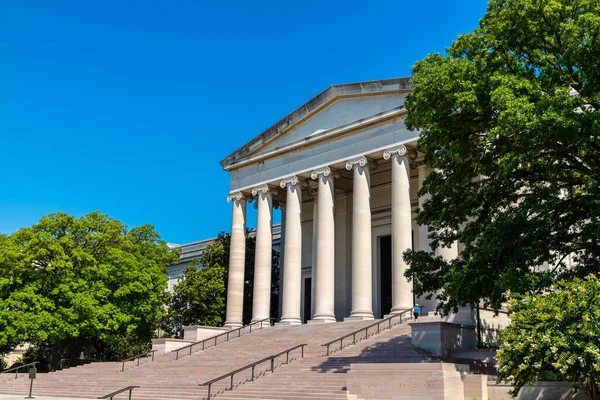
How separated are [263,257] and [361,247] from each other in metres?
7.72

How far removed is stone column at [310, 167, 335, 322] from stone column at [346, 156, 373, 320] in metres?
1.77

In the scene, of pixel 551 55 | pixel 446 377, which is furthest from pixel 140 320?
pixel 551 55

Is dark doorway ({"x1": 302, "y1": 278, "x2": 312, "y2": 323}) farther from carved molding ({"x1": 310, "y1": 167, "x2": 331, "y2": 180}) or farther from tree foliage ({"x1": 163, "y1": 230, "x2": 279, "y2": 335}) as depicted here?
carved molding ({"x1": 310, "y1": 167, "x2": 331, "y2": 180})

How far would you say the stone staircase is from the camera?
20797 mm

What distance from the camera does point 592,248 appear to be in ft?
55.5

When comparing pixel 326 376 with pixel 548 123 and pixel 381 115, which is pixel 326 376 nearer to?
pixel 548 123

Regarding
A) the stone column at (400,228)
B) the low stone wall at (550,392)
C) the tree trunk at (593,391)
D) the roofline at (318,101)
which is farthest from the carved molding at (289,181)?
the tree trunk at (593,391)

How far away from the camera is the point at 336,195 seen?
42.6 m

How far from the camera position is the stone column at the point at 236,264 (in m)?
37.9

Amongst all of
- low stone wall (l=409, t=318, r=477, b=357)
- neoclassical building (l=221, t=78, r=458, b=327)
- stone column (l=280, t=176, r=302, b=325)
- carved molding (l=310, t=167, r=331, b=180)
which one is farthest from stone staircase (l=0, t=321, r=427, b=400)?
carved molding (l=310, t=167, r=331, b=180)

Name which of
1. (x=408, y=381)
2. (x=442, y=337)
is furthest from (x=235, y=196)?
(x=408, y=381)

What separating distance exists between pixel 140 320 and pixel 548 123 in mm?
31238

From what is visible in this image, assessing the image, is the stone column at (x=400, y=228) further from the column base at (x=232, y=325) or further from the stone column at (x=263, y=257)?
the column base at (x=232, y=325)

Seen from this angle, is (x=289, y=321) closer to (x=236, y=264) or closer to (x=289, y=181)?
(x=236, y=264)
